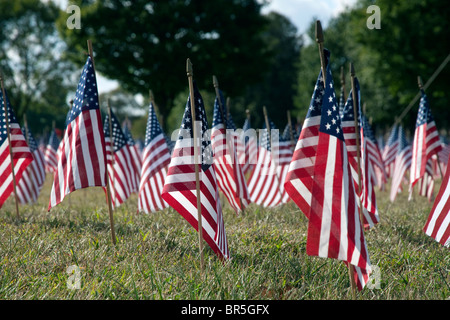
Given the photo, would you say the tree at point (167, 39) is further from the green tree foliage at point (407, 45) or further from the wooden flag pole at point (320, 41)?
the wooden flag pole at point (320, 41)

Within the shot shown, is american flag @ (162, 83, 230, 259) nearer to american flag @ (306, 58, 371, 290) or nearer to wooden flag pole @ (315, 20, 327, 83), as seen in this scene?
american flag @ (306, 58, 371, 290)

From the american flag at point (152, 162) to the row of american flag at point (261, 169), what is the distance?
2cm

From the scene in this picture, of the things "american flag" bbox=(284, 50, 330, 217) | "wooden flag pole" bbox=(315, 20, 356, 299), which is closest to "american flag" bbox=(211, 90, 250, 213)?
"american flag" bbox=(284, 50, 330, 217)

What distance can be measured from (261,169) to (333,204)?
6555 millimetres

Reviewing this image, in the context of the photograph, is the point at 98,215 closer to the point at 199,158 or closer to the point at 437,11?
the point at 199,158

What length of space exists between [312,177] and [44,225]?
4.52 metres

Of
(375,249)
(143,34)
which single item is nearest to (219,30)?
(143,34)

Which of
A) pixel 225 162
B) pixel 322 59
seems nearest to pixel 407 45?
pixel 225 162

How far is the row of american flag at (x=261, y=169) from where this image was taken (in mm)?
3906

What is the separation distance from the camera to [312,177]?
414 cm

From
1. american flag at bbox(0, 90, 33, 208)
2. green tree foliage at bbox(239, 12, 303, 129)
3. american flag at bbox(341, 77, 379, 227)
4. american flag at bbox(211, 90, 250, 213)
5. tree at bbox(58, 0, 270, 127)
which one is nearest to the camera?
american flag at bbox(341, 77, 379, 227)

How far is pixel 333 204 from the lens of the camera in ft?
12.7

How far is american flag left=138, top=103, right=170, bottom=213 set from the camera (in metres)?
8.17

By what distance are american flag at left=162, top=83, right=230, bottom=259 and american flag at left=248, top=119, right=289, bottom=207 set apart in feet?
15.6
